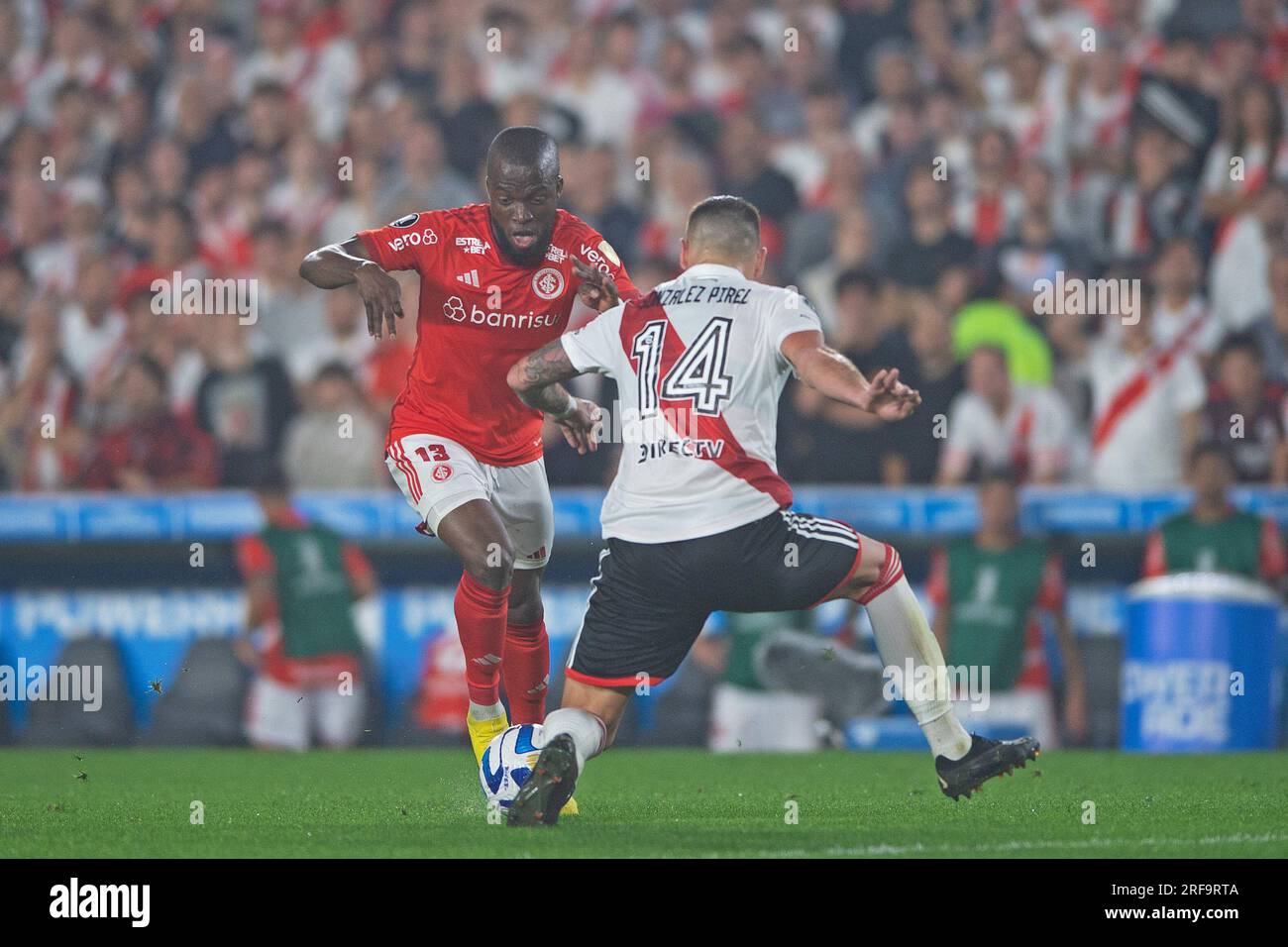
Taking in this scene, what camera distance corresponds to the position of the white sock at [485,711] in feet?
27.4

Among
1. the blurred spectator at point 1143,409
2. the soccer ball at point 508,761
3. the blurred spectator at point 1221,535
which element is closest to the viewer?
the soccer ball at point 508,761

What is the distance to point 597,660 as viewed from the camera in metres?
6.90

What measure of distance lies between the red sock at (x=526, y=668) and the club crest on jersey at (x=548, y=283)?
1.47 metres

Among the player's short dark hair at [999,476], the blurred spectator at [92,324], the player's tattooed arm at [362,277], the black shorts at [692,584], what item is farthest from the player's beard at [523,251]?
the blurred spectator at [92,324]

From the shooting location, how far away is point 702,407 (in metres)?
6.79

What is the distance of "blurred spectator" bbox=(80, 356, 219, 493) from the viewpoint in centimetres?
1263

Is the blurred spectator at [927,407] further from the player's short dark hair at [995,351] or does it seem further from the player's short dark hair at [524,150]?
the player's short dark hair at [524,150]

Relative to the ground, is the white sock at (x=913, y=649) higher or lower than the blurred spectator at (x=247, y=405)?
lower

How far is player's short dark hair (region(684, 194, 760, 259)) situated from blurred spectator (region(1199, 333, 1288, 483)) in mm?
5417

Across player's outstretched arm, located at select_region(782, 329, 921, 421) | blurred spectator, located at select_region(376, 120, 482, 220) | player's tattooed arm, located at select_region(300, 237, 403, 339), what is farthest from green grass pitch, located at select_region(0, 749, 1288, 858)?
blurred spectator, located at select_region(376, 120, 482, 220)

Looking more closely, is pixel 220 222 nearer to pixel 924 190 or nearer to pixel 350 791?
pixel 924 190

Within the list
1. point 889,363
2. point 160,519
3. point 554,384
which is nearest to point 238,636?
point 160,519

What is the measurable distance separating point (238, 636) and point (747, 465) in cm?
590

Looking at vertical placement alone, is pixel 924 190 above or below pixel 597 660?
above
